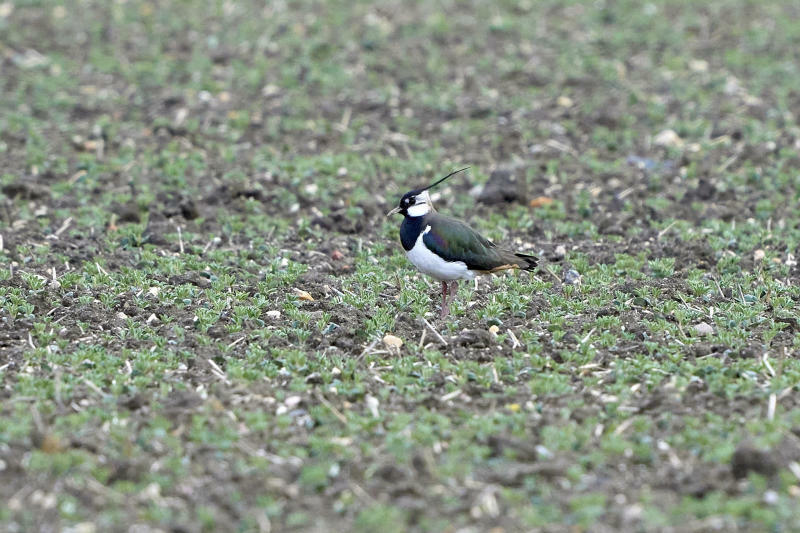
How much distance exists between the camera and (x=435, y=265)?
6.43m

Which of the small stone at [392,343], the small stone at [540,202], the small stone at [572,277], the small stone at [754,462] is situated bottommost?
the small stone at [540,202]

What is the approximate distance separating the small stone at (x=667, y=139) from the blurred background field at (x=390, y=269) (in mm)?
31

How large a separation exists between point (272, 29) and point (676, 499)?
904 centimetres

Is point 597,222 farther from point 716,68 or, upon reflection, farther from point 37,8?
point 37,8

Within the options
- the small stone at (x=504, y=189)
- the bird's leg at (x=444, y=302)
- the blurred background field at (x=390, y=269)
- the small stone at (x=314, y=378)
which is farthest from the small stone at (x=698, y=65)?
Answer: the small stone at (x=314, y=378)

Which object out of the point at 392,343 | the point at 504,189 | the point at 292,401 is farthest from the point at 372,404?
the point at 504,189

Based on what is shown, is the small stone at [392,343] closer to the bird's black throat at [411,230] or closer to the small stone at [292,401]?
the bird's black throat at [411,230]

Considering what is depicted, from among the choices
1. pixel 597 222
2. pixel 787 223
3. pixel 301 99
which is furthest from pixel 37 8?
pixel 787 223

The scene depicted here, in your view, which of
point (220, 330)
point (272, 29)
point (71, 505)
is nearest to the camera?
point (71, 505)

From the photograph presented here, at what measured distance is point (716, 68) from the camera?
1143cm

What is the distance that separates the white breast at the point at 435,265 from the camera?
6.41 meters

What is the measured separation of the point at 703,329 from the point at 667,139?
13.1 feet

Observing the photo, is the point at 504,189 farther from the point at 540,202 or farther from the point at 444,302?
the point at 444,302

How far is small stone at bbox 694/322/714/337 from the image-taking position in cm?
623
